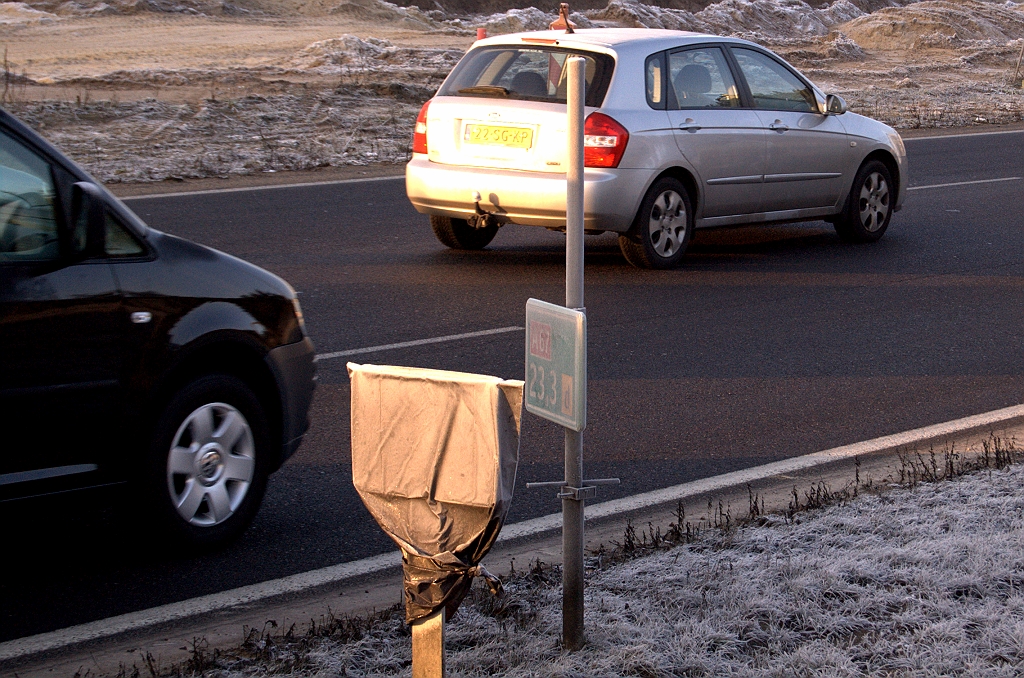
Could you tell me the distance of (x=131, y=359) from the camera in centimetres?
456

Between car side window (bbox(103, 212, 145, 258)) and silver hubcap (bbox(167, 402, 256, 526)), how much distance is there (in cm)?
62

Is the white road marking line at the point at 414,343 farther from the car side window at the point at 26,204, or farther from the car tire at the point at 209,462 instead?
the car side window at the point at 26,204

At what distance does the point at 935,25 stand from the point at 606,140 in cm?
4400

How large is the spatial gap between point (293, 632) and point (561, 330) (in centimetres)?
139

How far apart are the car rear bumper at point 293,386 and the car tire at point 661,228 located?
5.10 meters

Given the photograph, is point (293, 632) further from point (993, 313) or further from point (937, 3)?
point (937, 3)

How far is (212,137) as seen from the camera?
58.3 feet

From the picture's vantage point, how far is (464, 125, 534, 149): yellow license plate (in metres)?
9.56

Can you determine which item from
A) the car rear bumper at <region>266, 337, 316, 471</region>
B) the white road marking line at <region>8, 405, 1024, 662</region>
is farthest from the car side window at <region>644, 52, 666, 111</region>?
the car rear bumper at <region>266, 337, 316, 471</region>

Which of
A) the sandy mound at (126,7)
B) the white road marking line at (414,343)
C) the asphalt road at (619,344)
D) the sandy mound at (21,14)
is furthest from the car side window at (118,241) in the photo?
the sandy mound at (126,7)

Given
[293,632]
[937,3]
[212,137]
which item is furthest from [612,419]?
[937,3]

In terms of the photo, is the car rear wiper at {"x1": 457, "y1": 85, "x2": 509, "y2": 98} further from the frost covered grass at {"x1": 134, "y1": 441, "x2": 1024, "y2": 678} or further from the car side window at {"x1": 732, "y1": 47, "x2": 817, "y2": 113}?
the frost covered grass at {"x1": 134, "y1": 441, "x2": 1024, "y2": 678}

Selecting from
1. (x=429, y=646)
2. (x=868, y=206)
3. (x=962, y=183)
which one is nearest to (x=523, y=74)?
(x=868, y=206)

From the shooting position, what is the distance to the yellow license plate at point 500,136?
31.4 feet
